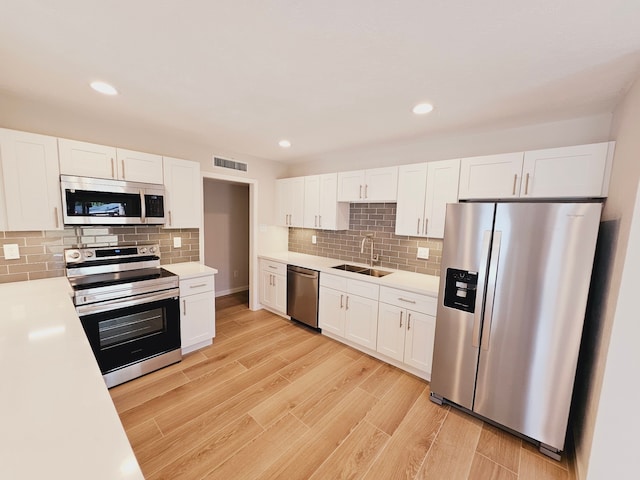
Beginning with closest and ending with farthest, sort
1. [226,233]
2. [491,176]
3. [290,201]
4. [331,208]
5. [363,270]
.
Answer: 1. [491,176]
2. [363,270]
3. [331,208]
4. [290,201]
5. [226,233]

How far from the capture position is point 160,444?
1.75m

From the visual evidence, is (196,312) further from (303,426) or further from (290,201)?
(290,201)

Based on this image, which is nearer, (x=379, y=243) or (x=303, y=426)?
(x=303, y=426)

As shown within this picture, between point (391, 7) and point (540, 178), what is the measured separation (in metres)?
1.80

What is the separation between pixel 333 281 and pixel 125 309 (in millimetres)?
2061

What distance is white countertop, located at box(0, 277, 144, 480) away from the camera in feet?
2.09

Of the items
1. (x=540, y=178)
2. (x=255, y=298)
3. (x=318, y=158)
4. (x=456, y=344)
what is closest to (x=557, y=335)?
(x=456, y=344)

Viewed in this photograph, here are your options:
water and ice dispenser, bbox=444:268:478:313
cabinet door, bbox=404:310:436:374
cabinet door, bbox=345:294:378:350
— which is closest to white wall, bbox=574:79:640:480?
water and ice dispenser, bbox=444:268:478:313

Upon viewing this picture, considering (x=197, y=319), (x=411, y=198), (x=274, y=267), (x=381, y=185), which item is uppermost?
(x=381, y=185)

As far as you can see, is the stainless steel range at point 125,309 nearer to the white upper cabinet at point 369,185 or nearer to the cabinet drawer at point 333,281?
the cabinet drawer at point 333,281

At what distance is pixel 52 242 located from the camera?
2334 millimetres

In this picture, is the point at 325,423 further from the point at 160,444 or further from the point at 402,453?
the point at 160,444

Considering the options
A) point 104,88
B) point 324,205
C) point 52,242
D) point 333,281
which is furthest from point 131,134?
point 333,281

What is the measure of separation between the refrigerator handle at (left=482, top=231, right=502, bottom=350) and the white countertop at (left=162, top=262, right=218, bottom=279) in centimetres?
254
